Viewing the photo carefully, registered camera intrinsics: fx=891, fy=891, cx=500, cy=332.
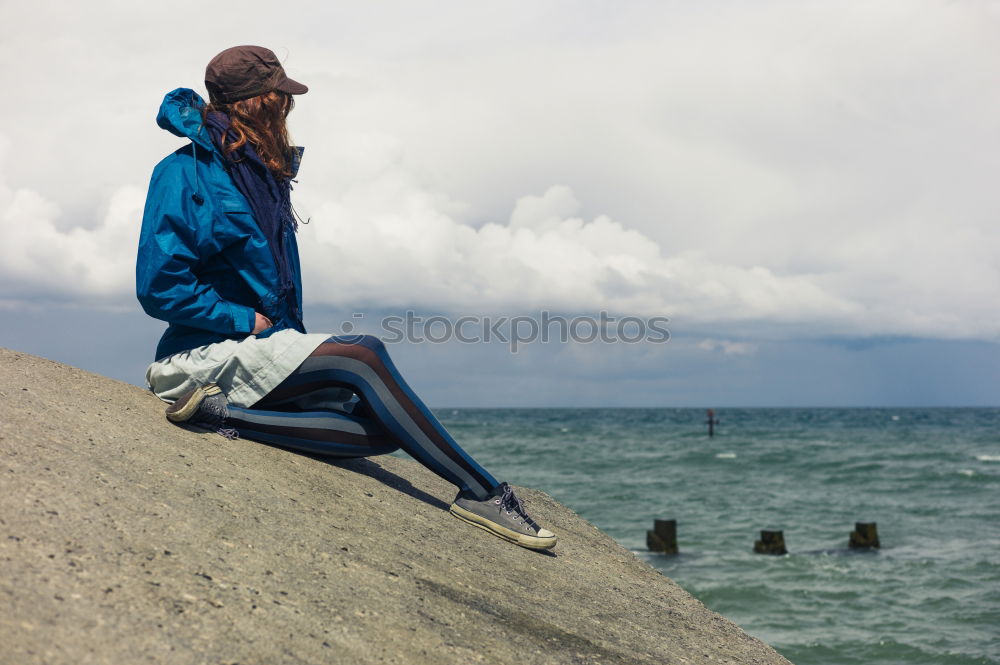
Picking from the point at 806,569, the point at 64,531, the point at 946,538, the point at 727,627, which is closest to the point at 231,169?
the point at 64,531

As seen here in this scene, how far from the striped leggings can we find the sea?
672 cm

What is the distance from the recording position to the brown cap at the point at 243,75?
3.87 metres

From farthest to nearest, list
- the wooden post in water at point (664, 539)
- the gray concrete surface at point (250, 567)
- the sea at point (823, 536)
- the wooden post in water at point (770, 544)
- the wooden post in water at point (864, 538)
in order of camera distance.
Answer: the wooden post in water at point (864, 538), the wooden post in water at point (664, 539), the wooden post in water at point (770, 544), the sea at point (823, 536), the gray concrete surface at point (250, 567)

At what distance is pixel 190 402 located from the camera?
386cm

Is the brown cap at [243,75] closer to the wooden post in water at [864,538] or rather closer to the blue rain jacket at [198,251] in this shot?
the blue rain jacket at [198,251]

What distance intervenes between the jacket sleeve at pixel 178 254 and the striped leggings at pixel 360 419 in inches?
16.1

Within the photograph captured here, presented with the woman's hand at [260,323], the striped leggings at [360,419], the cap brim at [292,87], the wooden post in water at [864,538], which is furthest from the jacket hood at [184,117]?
the wooden post in water at [864,538]

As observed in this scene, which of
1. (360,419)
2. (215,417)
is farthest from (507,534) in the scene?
(215,417)

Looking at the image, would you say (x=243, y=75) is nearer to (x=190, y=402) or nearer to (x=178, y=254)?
(x=178, y=254)

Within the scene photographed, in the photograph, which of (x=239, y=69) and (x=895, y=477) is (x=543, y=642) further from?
(x=895, y=477)

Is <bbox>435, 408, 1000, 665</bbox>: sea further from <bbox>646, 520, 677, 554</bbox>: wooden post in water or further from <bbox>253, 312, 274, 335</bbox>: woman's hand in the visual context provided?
<bbox>253, 312, 274, 335</bbox>: woman's hand

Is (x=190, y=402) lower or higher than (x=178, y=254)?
lower

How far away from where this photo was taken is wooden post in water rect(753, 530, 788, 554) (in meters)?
14.8

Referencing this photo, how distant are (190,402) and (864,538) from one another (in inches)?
570
